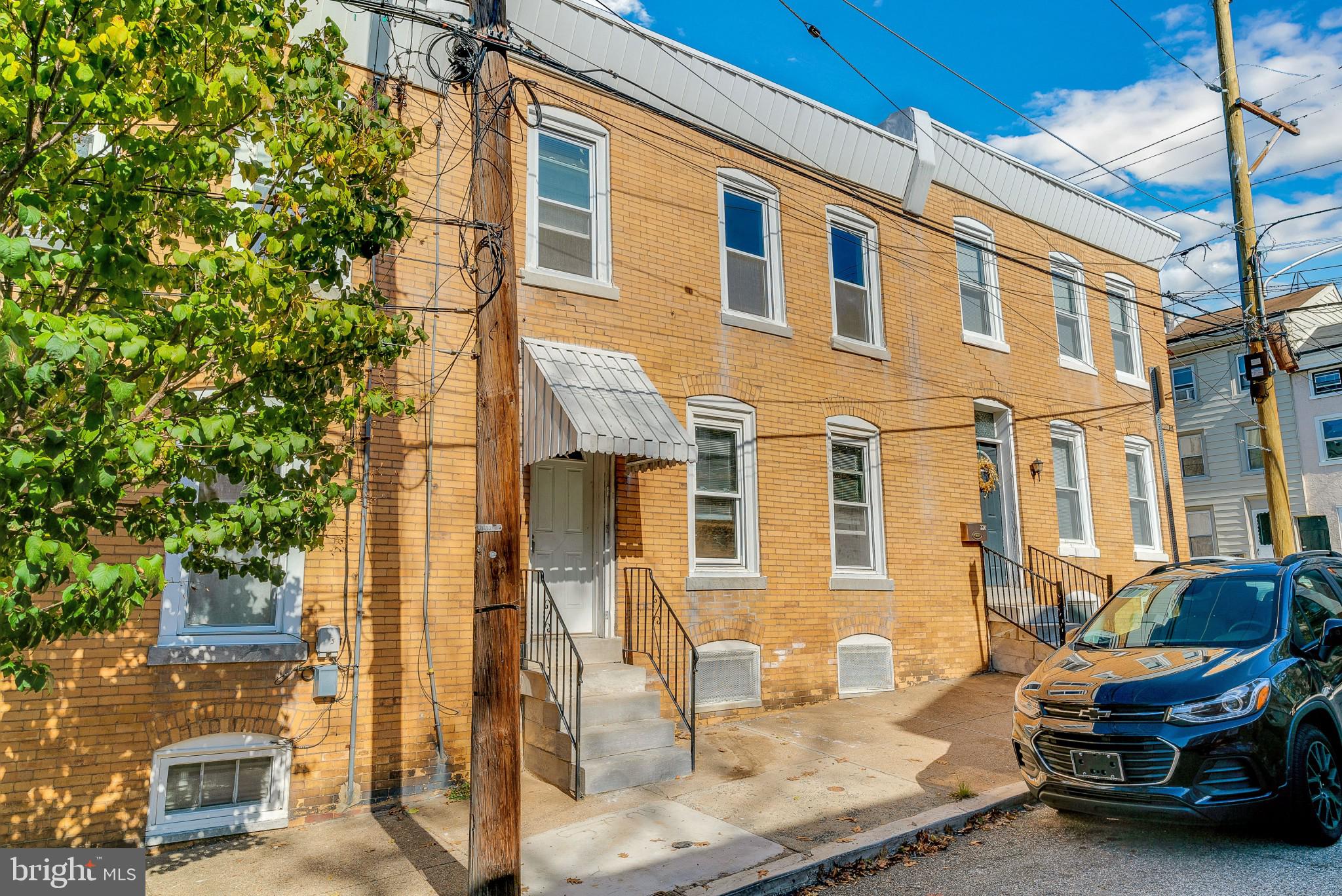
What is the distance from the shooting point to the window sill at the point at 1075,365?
1513cm

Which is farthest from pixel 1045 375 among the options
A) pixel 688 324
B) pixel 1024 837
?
pixel 1024 837

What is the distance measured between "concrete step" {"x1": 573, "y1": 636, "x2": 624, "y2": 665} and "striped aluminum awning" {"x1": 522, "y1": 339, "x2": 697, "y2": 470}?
1.94m

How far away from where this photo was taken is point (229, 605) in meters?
7.36

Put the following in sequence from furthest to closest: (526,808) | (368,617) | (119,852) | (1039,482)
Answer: (1039,482)
(368,617)
(526,808)
(119,852)

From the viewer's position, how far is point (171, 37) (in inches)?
157

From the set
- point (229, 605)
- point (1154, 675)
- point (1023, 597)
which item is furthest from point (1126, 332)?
point (229, 605)

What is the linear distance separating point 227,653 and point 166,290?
346cm

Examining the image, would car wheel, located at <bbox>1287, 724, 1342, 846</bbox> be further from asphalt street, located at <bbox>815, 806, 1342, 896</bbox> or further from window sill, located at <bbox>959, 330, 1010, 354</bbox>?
window sill, located at <bbox>959, 330, 1010, 354</bbox>

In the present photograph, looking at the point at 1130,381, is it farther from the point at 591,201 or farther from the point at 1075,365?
the point at 591,201

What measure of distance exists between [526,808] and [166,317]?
188 inches

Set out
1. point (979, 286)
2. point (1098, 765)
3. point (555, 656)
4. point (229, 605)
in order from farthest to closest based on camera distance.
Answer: point (979, 286), point (555, 656), point (229, 605), point (1098, 765)

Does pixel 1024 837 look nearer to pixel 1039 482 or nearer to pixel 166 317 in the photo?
pixel 166 317

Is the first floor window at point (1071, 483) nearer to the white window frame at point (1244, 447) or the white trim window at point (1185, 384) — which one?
the white window frame at point (1244, 447)

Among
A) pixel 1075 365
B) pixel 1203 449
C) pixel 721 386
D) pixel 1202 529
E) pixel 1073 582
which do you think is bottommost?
pixel 1073 582
